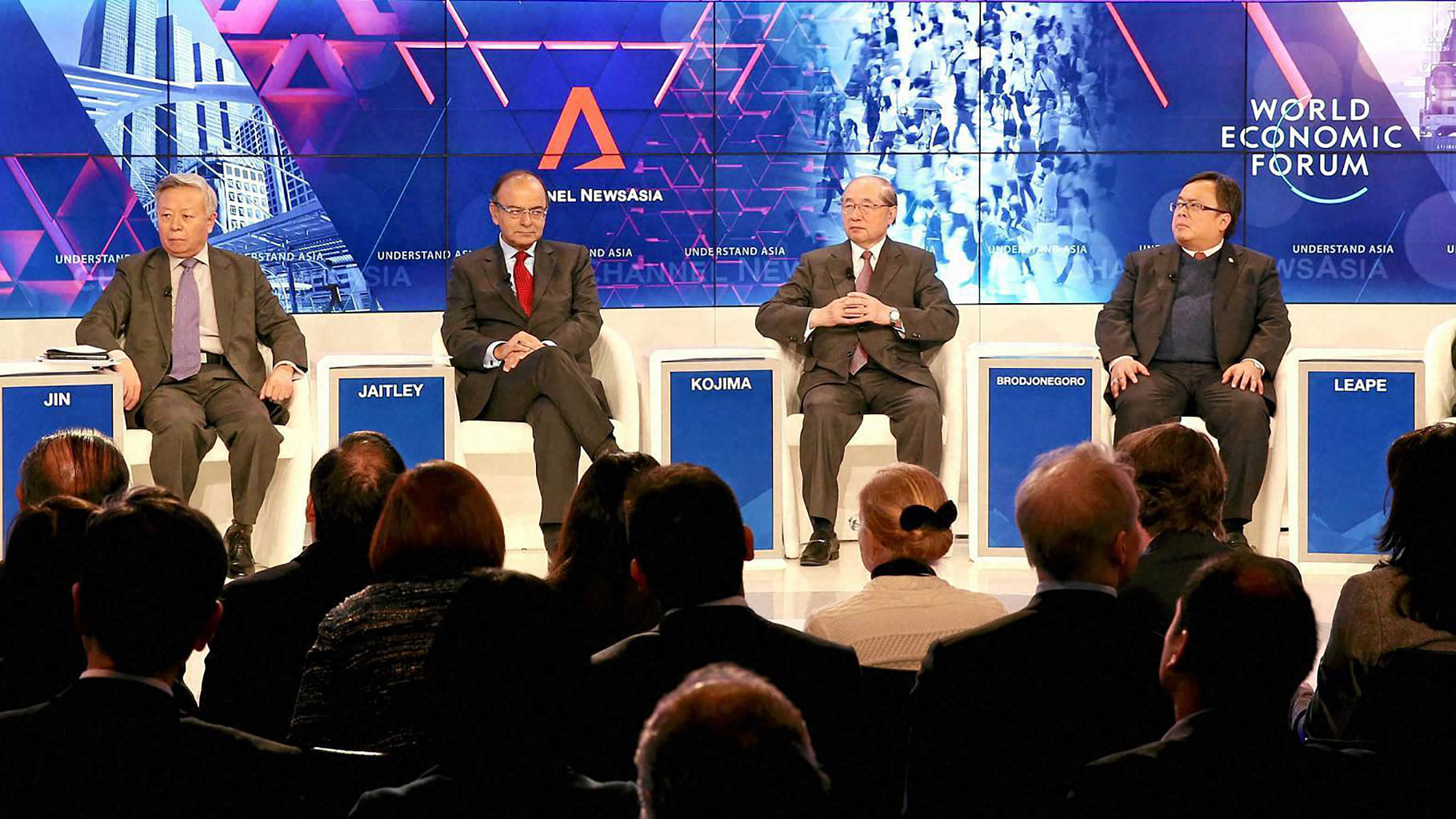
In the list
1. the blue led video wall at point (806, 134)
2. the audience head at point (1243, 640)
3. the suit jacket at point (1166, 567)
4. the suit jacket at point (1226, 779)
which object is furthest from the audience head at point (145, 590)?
the blue led video wall at point (806, 134)

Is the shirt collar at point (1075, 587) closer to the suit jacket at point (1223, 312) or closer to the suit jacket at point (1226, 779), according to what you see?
the suit jacket at point (1226, 779)

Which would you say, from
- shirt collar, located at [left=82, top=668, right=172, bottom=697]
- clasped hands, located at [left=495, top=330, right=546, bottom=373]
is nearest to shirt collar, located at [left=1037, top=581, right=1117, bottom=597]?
shirt collar, located at [left=82, top=668, right=172, bottom=697]

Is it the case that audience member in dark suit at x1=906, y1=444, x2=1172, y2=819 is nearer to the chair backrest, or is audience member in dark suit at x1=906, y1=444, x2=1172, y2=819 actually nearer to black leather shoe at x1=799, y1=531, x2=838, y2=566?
black leather shoe at x1=799, y1=531, x2=838, y2=566

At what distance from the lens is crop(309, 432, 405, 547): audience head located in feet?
→ 8.85

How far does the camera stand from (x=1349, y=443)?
551cm

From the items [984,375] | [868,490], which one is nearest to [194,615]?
[868,490]

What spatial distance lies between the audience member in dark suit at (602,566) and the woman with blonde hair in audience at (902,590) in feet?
0.96

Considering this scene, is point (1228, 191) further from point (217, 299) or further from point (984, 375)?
point (217, 299)

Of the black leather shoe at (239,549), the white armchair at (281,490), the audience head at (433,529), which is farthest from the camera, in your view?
the white armchair at (281,490)

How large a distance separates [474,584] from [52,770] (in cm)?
55

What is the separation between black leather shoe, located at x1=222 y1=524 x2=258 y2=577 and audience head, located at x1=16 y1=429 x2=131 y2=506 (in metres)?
2.27

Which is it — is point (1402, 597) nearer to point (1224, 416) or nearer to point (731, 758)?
point (731, 758)

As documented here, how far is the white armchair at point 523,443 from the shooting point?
5730 millimetres

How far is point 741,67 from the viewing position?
710cm
